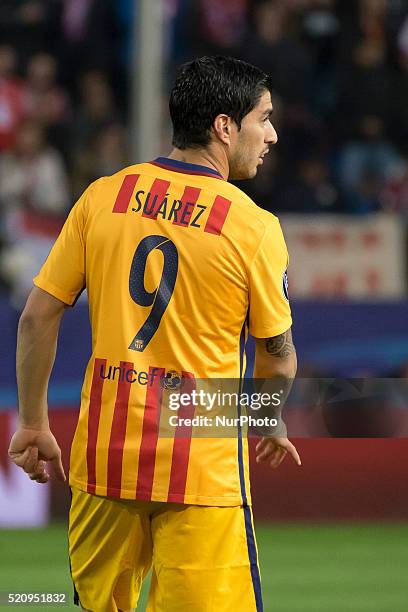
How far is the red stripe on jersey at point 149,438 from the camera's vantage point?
3326mm

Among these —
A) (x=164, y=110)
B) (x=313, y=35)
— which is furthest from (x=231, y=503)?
(x=313, y=35)

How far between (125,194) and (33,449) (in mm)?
703

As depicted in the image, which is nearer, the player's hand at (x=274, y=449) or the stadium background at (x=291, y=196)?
the player's hand at (x=274, y=449)

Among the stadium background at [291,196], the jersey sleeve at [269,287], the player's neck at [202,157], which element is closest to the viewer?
the jersey sleeve at [269,287]

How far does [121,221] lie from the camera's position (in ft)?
11.0

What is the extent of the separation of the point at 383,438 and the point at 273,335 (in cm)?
470

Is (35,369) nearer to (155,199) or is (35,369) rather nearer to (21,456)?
(21,456)

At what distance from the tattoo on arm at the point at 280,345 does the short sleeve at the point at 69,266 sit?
0.51 meters

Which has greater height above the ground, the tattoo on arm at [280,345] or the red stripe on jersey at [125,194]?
the red stripe on jersey at [125,194]

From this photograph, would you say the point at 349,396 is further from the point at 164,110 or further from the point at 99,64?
the point at 99,64

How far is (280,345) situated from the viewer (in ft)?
11.1

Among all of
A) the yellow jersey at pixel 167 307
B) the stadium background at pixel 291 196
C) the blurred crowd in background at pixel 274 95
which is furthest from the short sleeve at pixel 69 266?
the blurred crowd in background at pixel 274 95

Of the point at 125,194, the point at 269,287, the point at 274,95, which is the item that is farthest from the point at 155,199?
the point at 274,95

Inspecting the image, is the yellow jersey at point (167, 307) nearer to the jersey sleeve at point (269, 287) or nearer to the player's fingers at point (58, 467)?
the jersey sleeve at point (269, 287)
